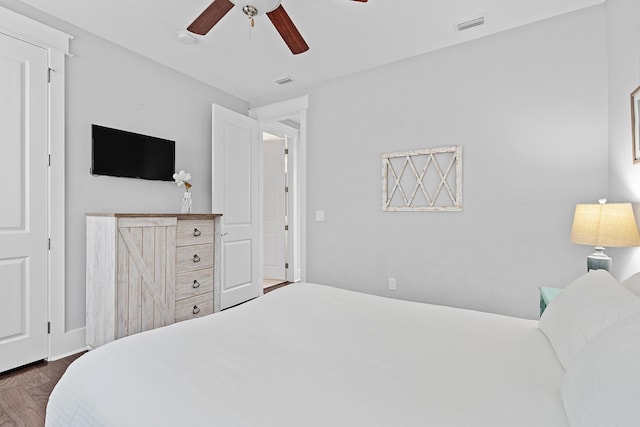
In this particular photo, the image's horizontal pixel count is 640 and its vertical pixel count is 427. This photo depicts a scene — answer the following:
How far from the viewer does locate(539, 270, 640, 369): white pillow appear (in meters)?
0.97

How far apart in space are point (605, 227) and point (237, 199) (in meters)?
3.25

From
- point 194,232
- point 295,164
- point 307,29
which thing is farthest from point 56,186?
point 295,164

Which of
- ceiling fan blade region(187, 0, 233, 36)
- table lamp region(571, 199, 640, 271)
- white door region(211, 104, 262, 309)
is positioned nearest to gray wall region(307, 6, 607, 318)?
table lamp region(571, 199, 640, 271)

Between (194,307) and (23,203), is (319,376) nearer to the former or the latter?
(194,307)

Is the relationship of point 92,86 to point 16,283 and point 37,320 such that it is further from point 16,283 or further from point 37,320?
point 37,320

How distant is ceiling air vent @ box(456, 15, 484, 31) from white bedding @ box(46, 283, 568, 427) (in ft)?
7.46

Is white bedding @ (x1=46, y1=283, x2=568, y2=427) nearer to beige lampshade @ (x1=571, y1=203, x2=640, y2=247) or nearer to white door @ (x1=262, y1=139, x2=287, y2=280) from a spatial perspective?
beige lampshade @ (x1=571, y1=203, x2=640, y2=247)

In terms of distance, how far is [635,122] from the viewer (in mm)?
1890

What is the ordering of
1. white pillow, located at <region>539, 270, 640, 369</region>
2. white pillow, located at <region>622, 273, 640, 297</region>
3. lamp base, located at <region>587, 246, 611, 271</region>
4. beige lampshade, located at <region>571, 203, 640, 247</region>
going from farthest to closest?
1. lamp base, located at <region>587, 246, 611, 271</region>
2. beige lampshade, located at <region>571, 203, 640, 247</region>
3. white pillow, located at <region>622, 273, 640, 297</region>
4. white pillow, located at <region>539, 270, 640, 369</region>

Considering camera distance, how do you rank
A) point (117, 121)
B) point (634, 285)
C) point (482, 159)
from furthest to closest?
point (117, 121)
point (482, 159)
point (634, 285)

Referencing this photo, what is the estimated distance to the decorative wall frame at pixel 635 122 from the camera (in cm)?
185

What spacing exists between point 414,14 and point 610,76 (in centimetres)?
143

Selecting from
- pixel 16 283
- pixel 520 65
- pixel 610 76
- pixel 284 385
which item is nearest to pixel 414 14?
pixel 520 65

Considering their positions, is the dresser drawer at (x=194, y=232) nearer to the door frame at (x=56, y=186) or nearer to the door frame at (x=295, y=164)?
the door frame at (x=56, y=186)
